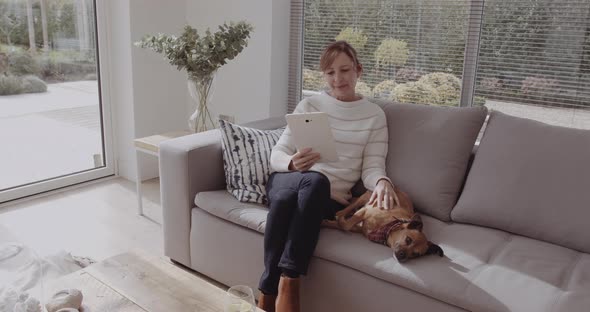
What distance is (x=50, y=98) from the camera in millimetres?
3193

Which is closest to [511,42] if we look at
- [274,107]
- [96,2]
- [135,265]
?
[274,107]

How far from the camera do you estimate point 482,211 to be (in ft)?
6.35

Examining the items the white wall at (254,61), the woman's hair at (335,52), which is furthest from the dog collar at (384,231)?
the white wall at (254,61)

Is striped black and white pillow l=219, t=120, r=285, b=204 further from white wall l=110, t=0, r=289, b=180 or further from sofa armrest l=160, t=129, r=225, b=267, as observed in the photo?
white wall l=110, t=0, r=289, b=180

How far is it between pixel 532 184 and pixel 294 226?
0.91 meters

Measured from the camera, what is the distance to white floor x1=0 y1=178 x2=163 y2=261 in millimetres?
2562

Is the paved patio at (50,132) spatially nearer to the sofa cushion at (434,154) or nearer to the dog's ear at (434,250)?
Answer: the sofa cushion at (434,154)

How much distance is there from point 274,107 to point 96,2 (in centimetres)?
135

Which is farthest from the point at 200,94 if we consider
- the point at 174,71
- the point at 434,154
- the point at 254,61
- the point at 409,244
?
the point at 409,244

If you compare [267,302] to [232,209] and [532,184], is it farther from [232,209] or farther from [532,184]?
[532,184]

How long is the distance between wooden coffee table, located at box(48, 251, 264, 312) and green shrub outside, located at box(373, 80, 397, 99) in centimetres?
188

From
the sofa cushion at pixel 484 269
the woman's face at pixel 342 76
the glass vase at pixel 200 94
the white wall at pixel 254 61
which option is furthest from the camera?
the white wall at pixel 254 61

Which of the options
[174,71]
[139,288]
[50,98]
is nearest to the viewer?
[139,288]

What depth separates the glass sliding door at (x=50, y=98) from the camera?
296 cm
